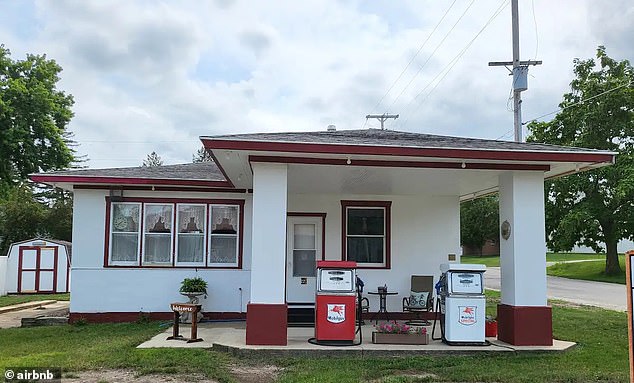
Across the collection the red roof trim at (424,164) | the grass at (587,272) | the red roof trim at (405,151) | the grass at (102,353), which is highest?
the red roof trim at (405,151)

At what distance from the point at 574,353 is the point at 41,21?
12.3 metres

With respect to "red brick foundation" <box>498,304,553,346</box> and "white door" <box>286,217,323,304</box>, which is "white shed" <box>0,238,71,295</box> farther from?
"red brick foundation" <box>498,304,553,346</box>

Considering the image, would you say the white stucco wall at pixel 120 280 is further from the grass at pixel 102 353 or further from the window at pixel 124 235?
the grass at pixel 102 353

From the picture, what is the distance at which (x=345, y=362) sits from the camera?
314 inches

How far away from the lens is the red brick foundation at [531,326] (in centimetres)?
897

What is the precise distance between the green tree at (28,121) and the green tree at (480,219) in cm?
3395

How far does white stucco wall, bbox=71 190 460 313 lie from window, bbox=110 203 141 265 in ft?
0.64

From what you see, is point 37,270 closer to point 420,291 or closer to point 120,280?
point 120,280

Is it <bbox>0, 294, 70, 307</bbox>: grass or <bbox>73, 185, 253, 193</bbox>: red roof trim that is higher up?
<bbox>73, 185, 253, 193</bbox>: red roof trim

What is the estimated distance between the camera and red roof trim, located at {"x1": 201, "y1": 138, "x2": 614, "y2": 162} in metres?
8.38

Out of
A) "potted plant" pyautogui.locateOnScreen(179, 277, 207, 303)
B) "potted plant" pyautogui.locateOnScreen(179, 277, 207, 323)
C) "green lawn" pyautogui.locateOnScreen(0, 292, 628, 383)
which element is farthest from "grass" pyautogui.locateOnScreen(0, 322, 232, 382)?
"potted plant" pyautogui.locateOnScreen(179, 277, 207, 303)

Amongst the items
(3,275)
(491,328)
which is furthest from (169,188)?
(3,275)

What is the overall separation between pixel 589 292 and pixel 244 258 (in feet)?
50.0

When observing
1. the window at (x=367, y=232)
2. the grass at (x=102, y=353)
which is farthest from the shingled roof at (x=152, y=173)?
the grass at (x=102, y=353)
